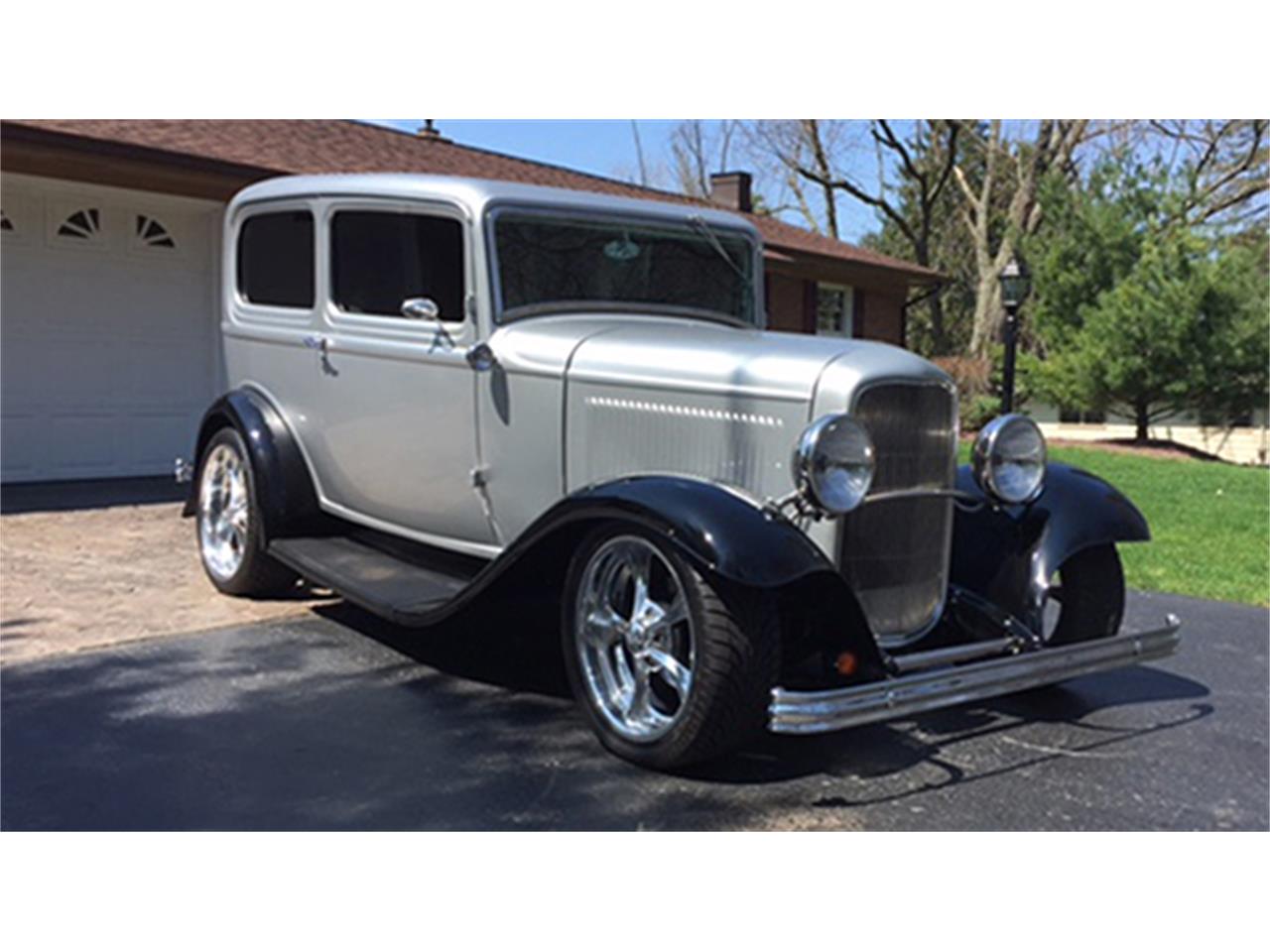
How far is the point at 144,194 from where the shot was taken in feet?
31.5

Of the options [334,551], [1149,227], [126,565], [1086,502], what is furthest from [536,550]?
[1149,227]

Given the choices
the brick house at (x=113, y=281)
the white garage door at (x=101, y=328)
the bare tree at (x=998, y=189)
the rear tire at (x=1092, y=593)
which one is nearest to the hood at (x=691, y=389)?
the rear tire at (x=1092, y=593)

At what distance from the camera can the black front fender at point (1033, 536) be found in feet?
13.9

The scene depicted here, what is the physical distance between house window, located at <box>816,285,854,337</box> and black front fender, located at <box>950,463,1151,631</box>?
1484 cm

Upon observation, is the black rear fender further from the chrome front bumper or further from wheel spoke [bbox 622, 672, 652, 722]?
the chrome front bumper

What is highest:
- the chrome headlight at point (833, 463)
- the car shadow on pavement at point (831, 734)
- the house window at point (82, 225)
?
the house window at point (82, 225)

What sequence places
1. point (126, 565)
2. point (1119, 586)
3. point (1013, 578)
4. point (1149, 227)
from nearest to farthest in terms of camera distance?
A: point (1013, 578), point (1119, 586), point (126, 565), point (1149, 227)

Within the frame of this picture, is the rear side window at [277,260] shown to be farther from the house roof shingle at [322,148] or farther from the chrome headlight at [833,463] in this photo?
the chrome headlight at [833,463]

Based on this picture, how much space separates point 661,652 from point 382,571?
1.75m

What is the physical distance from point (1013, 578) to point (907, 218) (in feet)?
106

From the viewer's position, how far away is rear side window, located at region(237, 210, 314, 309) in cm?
555

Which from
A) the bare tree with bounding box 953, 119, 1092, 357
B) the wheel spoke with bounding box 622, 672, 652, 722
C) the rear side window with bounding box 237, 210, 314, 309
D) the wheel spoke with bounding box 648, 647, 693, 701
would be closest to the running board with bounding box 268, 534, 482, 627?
the wheel spoke with bounding box 622, 672, 652, 722

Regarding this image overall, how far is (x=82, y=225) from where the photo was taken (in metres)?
9.37

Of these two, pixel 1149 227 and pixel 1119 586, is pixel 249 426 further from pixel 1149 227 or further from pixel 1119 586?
pixel 1149 227
